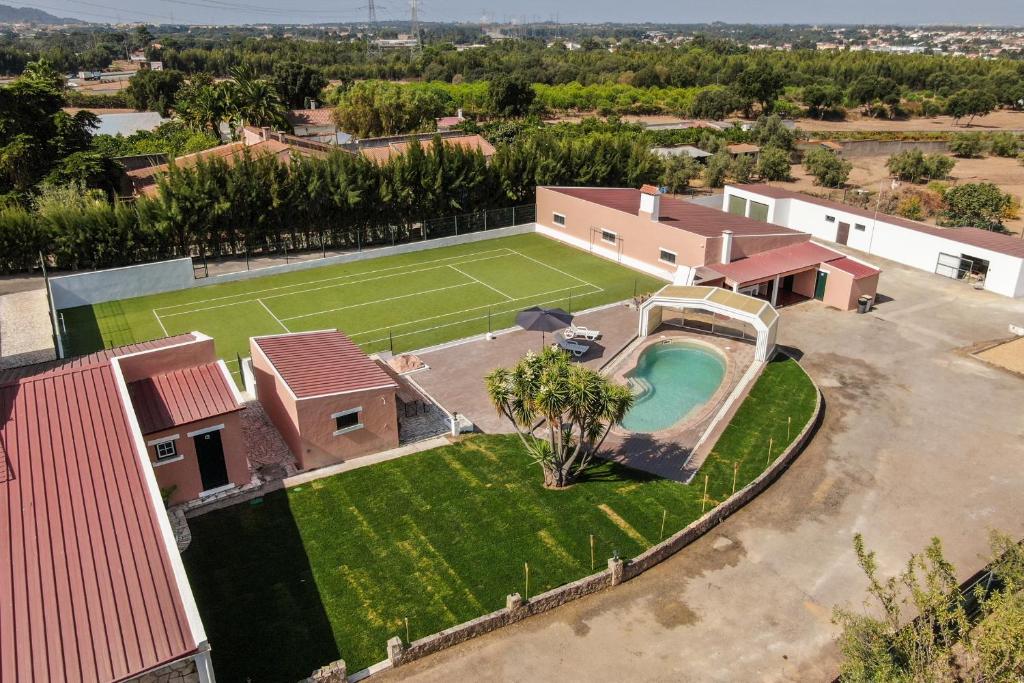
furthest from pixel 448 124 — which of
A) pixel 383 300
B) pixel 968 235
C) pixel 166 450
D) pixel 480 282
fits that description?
pixel 166 450

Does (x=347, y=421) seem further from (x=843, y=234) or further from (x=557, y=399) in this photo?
(x=843, y=234)

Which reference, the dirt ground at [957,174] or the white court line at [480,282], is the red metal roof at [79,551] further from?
the dirt ground at [957,174]

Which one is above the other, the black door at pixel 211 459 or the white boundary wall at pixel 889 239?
the white boundary wall at pixel 889 239

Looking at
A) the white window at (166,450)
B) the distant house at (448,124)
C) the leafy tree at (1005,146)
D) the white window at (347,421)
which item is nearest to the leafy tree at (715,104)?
the leafy tree at (1005,146)

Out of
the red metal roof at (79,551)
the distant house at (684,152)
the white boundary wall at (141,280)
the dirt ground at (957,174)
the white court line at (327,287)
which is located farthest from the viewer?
the distant house at (684,152)

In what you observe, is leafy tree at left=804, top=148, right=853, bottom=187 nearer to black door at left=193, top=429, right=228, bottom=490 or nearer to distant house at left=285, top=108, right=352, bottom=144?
distant house at left=285, top=108, right=352, bottom=144

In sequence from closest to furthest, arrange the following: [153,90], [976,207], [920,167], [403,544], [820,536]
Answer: [403,544] < [820,536] < [976,207] < [920,167] < [153,90]

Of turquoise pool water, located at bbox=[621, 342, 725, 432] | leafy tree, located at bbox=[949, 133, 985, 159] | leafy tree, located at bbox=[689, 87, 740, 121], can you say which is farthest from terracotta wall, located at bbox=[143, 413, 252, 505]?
leafy tree, located at bbox=[689, 87, 740, 121]
